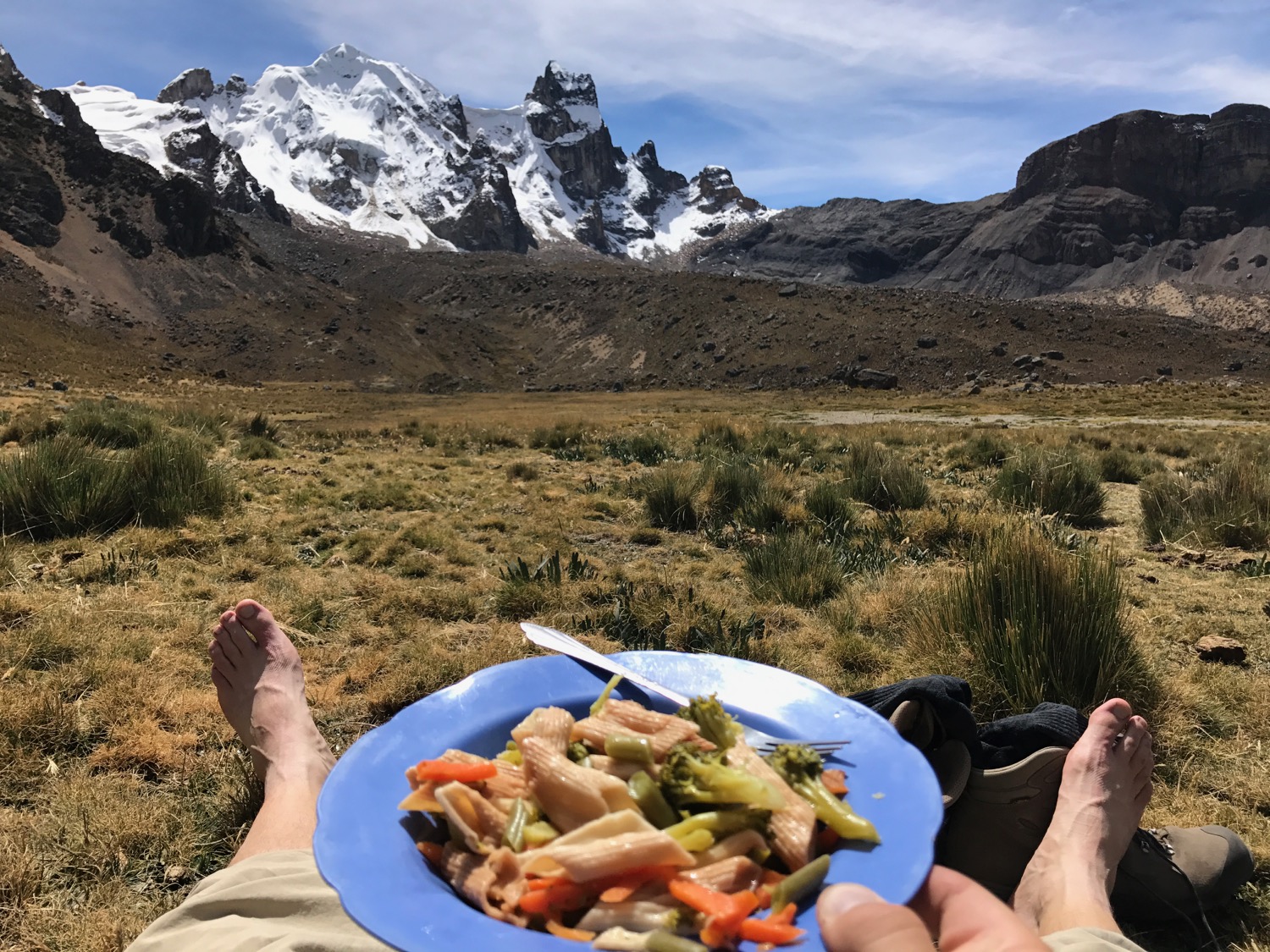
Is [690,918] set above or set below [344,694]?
above

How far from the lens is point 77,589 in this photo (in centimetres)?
454

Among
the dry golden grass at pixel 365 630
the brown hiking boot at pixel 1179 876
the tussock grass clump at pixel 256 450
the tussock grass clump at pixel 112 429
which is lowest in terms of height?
the brown hiking boot at pixel 1179 876

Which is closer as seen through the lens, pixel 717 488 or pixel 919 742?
pixel 919 742

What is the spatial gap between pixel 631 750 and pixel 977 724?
1369 millimetres

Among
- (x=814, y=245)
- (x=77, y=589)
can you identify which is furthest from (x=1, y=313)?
(x=814, y=245)

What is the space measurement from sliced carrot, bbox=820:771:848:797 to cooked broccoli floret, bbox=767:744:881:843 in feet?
0.04

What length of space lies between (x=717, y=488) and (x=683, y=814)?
6515 mm

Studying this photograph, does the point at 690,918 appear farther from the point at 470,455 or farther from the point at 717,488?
the point at 470,455

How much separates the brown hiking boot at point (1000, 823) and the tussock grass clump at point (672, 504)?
16.2ft

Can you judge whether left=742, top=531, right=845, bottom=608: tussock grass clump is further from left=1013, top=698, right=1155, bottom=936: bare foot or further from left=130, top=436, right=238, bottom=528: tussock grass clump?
left=130, top=436, right=238, bottom=528: tussock grass clump

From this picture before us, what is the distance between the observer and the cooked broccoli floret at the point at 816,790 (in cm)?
153

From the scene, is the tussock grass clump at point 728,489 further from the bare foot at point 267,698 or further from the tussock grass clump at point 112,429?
the tussock grass clump at point 112,429

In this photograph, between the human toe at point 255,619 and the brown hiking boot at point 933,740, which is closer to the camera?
the brown hiking boot at point 933,740

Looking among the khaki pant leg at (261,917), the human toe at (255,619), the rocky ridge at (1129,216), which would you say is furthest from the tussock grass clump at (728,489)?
the rocky ridge at (1129,216)
